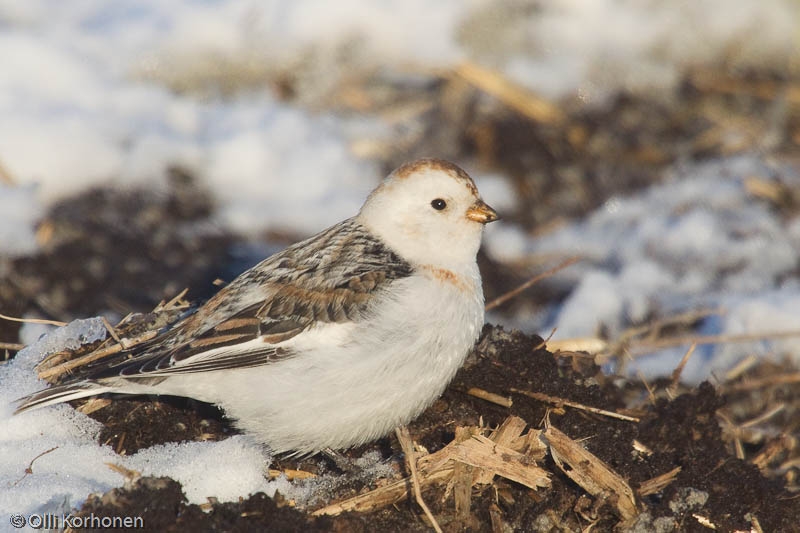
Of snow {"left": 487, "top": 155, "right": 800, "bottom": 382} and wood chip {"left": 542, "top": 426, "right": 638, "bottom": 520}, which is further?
snow {"left": 487, "top": 155, "right": 800, "bottom": 382}

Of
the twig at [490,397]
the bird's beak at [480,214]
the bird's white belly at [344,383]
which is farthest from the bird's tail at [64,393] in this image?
the bird's beak at [480,214]

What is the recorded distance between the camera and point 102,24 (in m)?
7.27

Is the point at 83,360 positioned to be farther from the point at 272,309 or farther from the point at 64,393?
the point at 272,309

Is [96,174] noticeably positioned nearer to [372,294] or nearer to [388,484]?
[372,294]

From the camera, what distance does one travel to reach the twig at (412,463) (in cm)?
296

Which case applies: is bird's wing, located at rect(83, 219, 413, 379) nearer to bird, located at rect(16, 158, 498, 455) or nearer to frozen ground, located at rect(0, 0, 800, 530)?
bird, located at rect(16, 158, 498, 455)

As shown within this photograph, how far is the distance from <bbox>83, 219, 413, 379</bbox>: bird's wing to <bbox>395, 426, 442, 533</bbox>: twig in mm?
441

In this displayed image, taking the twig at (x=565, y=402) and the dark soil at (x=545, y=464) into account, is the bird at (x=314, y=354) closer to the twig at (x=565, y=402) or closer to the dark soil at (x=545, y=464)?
the dark soil at (x=545, y=464)

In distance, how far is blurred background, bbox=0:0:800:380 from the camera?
5.55 meters

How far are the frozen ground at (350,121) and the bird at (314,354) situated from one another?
Result: 2128 millimetres

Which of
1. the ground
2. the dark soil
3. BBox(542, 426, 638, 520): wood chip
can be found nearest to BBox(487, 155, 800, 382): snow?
the ground

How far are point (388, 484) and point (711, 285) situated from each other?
3.51 meters
